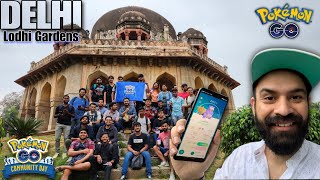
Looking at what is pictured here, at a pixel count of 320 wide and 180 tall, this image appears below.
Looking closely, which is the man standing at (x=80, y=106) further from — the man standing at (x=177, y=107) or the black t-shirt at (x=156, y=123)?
the man standing at (x=177, y=107)

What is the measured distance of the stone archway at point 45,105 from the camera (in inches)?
891

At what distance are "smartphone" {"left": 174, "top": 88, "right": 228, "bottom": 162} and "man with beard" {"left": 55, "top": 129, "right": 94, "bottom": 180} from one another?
18.4 feet

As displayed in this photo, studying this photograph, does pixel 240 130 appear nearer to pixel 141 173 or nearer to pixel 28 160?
pixel 141 173

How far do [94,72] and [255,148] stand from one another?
19233mm

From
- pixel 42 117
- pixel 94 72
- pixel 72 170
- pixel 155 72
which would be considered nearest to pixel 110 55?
pixel 94 72

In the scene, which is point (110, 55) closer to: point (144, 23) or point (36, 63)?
point (144, 23)

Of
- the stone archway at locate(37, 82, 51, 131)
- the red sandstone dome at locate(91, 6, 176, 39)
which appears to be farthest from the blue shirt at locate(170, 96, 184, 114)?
the red sandstone dome at locate(91, 6, 176, 39)

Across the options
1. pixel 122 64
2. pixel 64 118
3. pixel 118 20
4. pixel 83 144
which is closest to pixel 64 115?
pixel 64 118

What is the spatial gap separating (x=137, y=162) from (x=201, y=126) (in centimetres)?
597

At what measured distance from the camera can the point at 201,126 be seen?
2.00m

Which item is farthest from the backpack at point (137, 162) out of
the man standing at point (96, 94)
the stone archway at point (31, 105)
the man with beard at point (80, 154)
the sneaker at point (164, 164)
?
the stone archway at point (31, 105)

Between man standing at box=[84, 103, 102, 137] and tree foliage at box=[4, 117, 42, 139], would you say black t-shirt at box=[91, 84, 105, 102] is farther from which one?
tree foliage at box=[4, 117, 42, 139]

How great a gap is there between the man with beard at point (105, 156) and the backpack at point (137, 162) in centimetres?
39

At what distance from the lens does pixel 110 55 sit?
2016 centimetres
